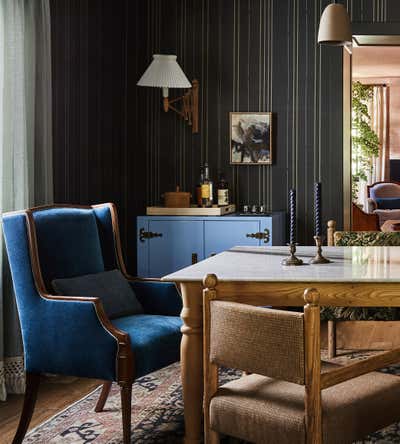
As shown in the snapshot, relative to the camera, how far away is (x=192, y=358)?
2.92 metres

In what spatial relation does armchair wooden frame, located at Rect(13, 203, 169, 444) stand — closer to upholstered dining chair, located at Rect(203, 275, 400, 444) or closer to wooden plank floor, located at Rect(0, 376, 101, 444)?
wooden plank floor, located at Rect(0, 376, 101, 444)

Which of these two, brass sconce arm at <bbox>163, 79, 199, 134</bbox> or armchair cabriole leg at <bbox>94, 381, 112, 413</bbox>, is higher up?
brass sconce arm at <bbox>163, 79, 199, 134</bbox>

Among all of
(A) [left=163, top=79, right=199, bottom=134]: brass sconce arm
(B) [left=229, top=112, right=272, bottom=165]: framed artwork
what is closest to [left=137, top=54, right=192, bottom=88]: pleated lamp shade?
(A) [left=163, top=79, right=199, bottom=134]: brass sconce arm

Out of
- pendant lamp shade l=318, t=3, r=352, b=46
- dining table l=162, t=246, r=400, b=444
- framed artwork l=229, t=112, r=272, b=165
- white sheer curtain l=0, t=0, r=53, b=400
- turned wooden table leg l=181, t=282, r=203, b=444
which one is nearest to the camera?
dining table l=162, t=246, r=400, b=444

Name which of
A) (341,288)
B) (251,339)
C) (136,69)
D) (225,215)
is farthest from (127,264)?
(251,339)

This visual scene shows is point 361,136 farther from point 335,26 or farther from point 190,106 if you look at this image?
point 335,26

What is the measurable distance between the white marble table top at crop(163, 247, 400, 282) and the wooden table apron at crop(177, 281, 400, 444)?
0.03 metres

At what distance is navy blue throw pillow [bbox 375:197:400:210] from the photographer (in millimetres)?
11281

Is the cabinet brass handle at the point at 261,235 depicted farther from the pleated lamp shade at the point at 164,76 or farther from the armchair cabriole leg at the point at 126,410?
the armchair cabriole leg at the point at 126,410

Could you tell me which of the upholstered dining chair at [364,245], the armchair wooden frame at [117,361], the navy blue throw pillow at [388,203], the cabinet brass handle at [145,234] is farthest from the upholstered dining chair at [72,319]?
the navy blue throw pillow at [388,203]

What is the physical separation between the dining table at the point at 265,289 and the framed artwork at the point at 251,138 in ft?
8.42

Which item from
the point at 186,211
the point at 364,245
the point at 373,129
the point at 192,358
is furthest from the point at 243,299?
the point at 373,129

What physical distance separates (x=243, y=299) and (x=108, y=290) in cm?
101

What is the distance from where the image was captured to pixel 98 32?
5.09 metres
